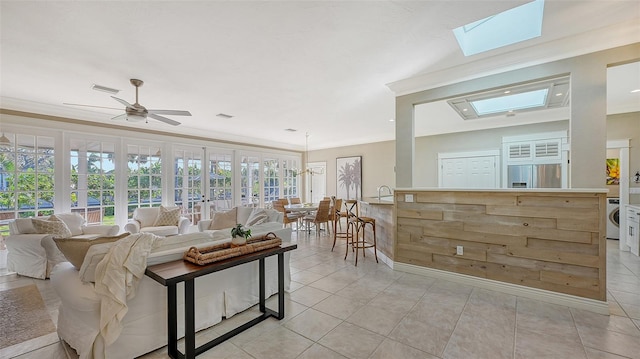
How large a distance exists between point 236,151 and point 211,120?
1.65 m

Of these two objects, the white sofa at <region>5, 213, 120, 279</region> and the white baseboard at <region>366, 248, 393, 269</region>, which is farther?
the white baseboard at <region>366, 248, 393, 269</region>

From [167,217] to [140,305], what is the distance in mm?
3750

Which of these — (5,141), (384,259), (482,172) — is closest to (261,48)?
(384,259)

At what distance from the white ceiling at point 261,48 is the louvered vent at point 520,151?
5.23 feet

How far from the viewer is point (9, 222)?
3730 mm

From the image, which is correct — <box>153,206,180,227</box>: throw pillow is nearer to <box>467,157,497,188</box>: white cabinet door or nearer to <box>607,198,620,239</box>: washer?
<box>467,157,497,188</box>: white cabinet door

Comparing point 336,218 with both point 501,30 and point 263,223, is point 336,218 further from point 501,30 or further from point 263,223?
point 501,30

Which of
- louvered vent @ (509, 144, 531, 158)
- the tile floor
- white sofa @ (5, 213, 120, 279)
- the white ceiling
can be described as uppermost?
the white ceiling

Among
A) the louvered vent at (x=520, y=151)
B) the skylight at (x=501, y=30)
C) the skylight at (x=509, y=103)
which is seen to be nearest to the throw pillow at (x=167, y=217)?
the skylight at (x=501, y=30)

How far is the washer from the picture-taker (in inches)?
199

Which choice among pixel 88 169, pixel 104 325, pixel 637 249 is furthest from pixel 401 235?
pixel 88 169

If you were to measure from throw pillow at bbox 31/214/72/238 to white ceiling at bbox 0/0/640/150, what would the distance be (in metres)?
1.86

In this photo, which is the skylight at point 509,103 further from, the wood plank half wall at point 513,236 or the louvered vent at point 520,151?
the wood plank half wall at point 513,236

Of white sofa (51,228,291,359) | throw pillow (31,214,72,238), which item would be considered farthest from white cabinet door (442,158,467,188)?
throw pillow (31,214,72,238)
